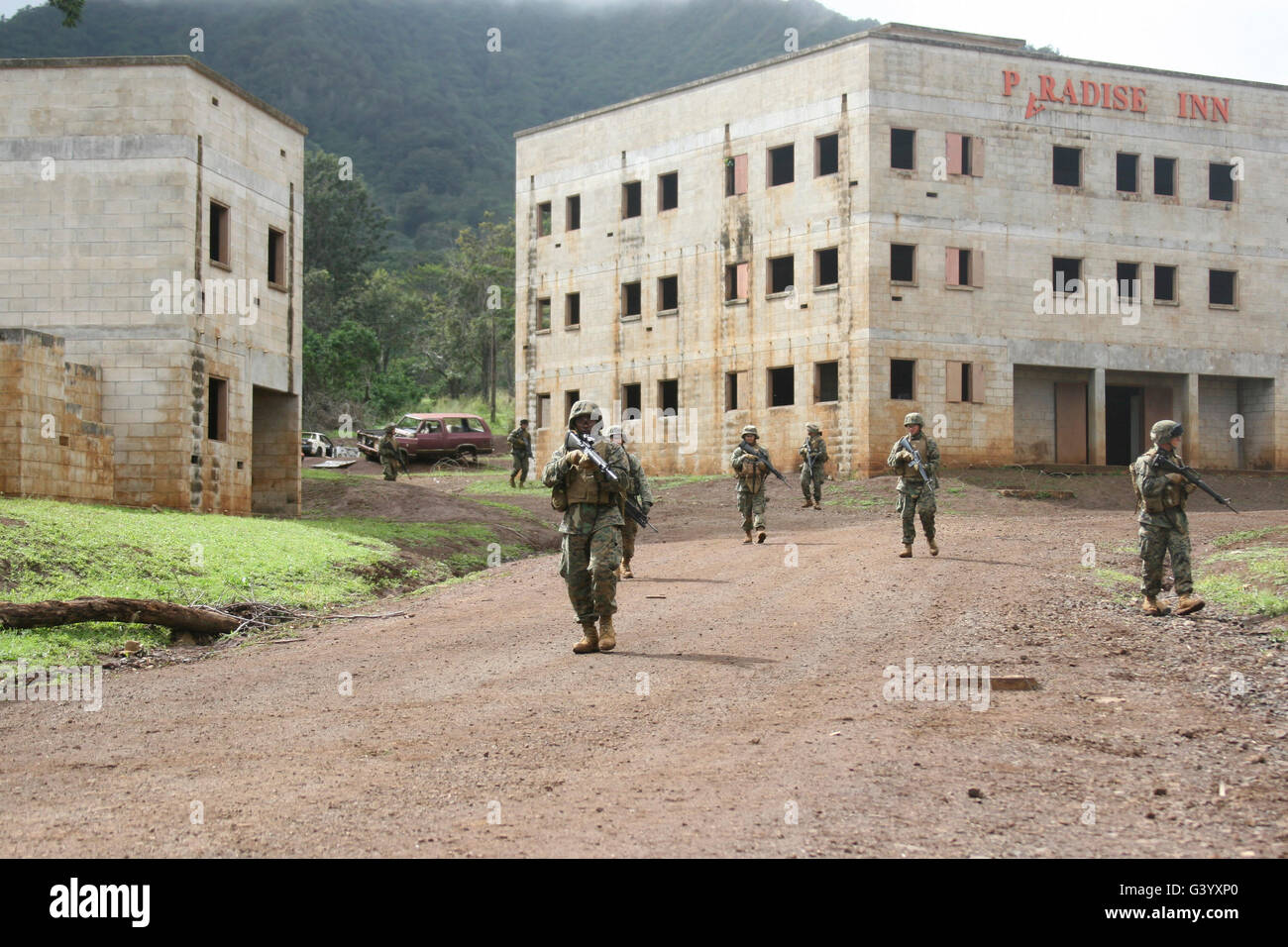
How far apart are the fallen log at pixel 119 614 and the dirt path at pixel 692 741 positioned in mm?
923

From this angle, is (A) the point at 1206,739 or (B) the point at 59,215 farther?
(B) the point at 59,215

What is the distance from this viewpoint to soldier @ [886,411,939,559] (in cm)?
1748

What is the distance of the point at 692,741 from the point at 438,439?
125 ft

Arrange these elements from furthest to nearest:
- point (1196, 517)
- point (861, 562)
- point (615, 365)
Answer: point (615, 365), point (1196, 517), point (861, 562)

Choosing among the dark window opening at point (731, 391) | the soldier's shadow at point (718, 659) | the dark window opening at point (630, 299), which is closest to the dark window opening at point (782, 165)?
the dark window opening at point (731, 391)

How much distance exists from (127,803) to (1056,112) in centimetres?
3481

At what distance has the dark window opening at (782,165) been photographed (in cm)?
3731

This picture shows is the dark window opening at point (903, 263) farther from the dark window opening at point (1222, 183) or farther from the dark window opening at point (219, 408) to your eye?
the dark window opening at point (219, 408)

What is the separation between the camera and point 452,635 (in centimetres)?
1309

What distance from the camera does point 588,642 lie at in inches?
443

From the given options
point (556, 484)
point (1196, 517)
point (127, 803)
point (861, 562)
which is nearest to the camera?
point (127, 803)

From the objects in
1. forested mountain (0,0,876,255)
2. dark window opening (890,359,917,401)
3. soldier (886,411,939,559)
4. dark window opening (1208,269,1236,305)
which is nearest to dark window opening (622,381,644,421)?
dark window opening (890,359,917,401)
